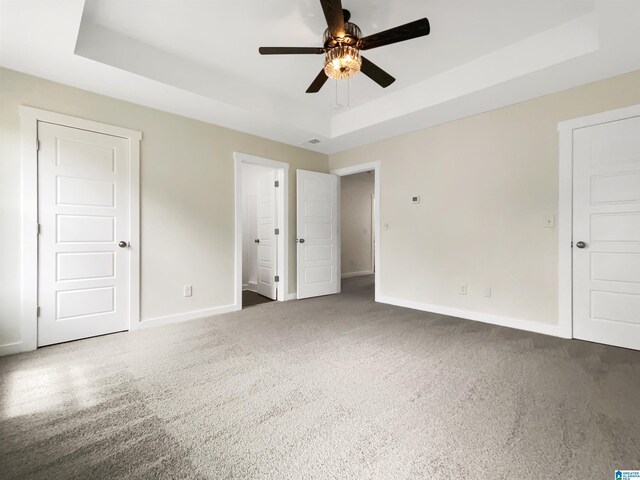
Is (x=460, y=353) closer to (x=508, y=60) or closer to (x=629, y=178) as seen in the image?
(x=629, y=178)

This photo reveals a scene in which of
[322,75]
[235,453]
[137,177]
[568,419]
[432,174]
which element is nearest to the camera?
[235,453]

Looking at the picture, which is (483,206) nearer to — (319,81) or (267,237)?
(319,81)

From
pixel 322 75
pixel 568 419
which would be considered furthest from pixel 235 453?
pixel 322 75

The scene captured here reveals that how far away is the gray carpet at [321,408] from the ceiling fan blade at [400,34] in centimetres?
239

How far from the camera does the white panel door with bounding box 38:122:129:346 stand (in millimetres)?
2756

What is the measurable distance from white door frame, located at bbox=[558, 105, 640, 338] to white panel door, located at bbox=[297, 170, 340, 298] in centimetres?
316

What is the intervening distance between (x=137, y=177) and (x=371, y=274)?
590 cm

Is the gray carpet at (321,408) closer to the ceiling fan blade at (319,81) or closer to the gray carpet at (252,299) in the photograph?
the gray carpet at (252,299)

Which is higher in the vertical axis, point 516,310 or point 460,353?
point 516,310

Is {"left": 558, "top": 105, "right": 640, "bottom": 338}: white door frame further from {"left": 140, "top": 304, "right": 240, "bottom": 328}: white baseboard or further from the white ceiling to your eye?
{"left": 140, "top": 304, "right": 240, "bottom": 328}: white baseboard

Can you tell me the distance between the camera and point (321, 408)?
1770 millimetres

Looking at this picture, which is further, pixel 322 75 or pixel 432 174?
pixel 432 174

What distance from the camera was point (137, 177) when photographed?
3.25 m

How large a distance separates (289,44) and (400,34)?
120cm
